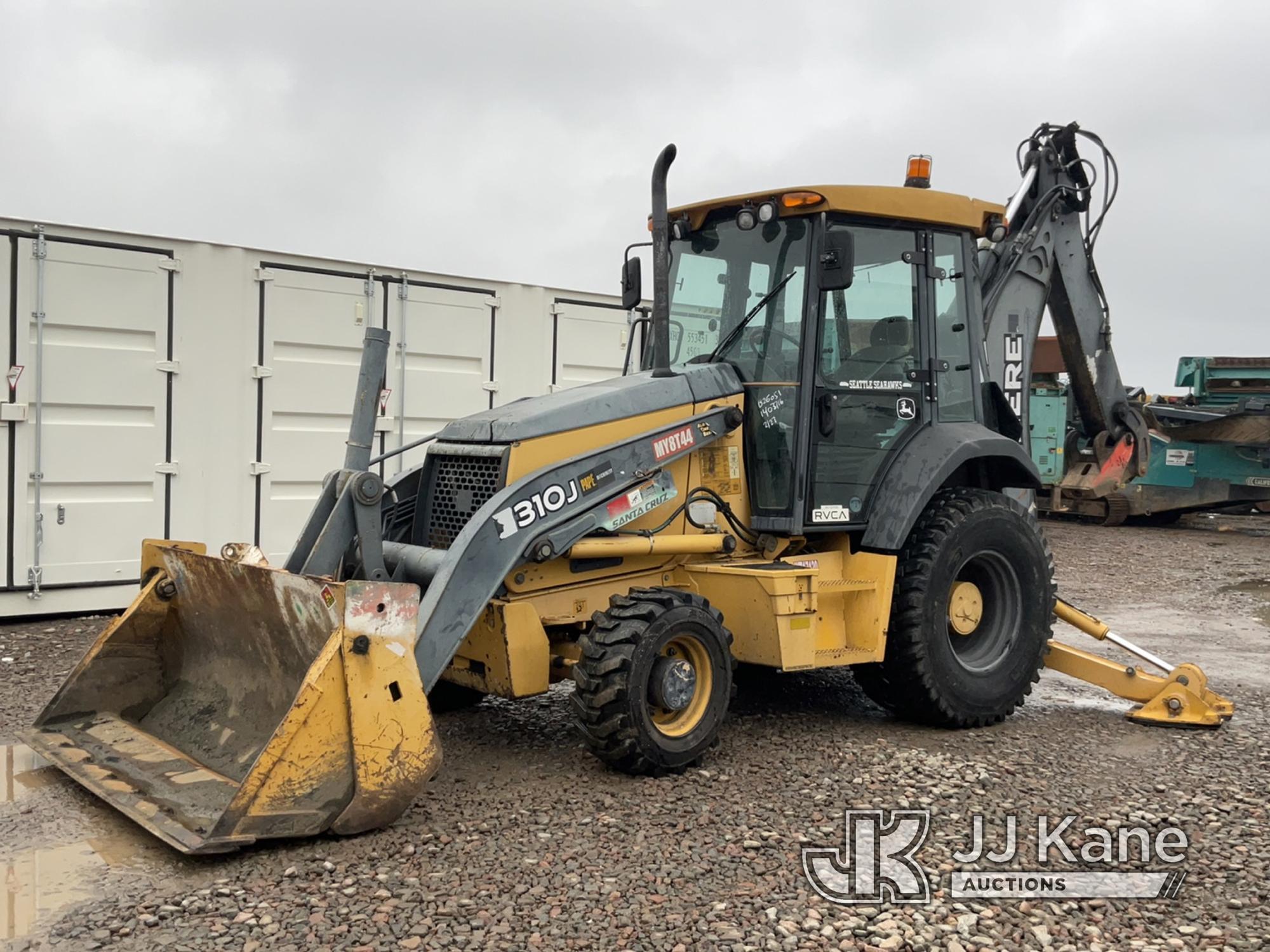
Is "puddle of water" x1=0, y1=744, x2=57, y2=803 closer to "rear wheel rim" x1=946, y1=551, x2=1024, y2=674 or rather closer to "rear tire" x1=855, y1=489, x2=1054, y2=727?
"rear tire" x1=855, y1=489, x2=1054, y2=727

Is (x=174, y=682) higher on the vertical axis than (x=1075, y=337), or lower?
lower

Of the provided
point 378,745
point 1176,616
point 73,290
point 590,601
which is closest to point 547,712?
point 590,601

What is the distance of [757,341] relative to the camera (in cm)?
541

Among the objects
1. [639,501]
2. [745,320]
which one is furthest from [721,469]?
[745,320]

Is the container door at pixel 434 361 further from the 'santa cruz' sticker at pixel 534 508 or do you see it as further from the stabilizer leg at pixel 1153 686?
the stabilizer leg at pixel 1153 686

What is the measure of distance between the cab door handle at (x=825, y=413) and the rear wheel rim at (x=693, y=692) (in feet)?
3.93

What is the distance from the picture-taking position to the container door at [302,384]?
8.07 m

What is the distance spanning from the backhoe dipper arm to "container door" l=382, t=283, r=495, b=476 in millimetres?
3861

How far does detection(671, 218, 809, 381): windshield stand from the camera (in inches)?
208

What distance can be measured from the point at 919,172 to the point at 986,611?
2.19 metres

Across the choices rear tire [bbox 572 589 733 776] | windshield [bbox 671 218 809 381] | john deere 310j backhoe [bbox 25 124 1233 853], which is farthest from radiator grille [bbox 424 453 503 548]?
windshield [bbox 671 218 809 381]

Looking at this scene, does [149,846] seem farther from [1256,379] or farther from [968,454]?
[1256,379]

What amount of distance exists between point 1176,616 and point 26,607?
8585 millimetres

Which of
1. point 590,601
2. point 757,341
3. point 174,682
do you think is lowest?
point 174,682
